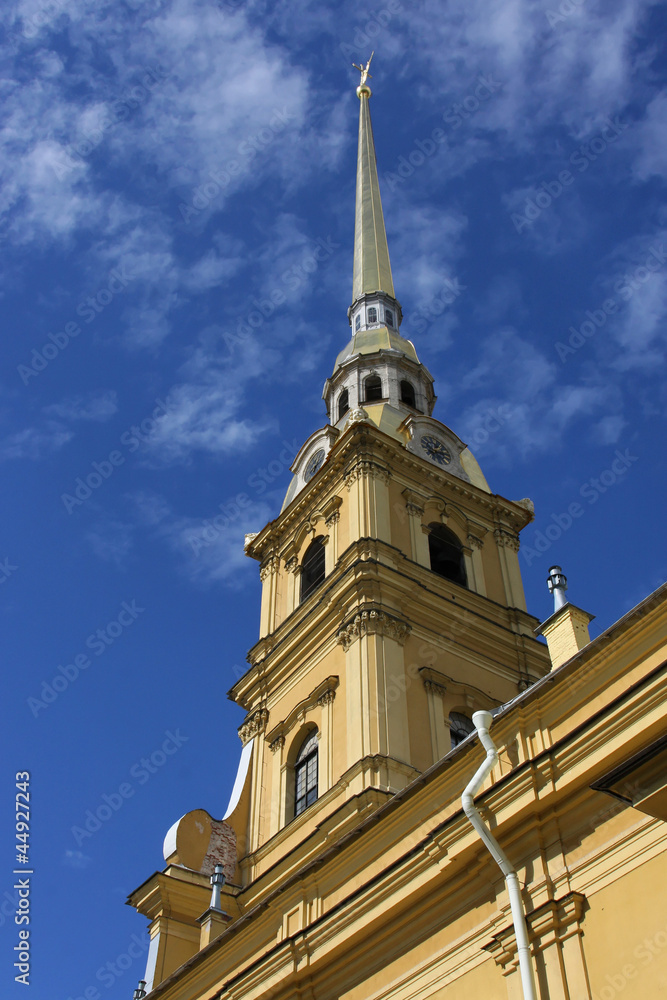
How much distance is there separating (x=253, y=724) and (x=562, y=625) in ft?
45.3

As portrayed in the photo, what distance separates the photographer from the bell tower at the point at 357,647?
72.9 feet

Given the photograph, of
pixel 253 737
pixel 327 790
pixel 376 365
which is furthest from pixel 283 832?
pixel 376 365

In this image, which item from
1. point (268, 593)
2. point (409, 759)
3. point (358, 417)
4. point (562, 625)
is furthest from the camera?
point (268, 593)

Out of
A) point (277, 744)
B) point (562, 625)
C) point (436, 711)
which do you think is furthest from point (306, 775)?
point (562, 625)

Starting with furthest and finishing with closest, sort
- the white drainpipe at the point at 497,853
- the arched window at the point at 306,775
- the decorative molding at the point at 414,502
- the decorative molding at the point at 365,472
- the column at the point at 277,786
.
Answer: the decorative molding at the point at 414,502 < the decorative molding at the point at 365,472 < the column at the point at 277,786 < the arched window at the point at 306,775 < the white drainpipe at the point at 497,853

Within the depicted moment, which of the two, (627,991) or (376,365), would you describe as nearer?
(627,991)

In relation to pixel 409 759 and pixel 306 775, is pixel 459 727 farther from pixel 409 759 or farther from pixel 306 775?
pixel 306 775

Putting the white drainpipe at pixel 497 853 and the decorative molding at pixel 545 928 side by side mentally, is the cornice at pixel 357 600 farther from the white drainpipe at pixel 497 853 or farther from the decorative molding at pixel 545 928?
the decorative molding at pixel 545 928

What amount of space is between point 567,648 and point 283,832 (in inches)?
435

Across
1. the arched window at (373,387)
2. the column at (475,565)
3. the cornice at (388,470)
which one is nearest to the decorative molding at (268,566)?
the cornice at (388,470)

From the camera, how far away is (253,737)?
87.3 ft

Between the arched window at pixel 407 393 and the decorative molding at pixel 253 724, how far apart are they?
12.5 m

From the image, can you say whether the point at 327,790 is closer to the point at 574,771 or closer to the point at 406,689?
the point at 406,689

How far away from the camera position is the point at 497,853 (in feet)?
38.0
